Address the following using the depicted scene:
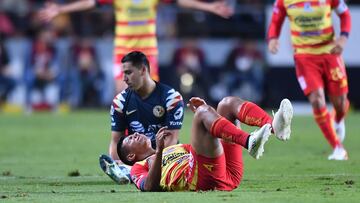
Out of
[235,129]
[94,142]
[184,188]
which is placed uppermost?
[235,129]

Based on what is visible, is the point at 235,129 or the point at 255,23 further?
the point at 255,23

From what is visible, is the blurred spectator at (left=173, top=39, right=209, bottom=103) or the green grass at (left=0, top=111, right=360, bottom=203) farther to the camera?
the blurred spectator at (left=173, top=39, right=209, bottom=103)

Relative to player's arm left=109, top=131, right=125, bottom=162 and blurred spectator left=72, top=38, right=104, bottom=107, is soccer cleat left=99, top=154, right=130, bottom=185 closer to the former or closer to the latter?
player's arm left=109, top=131, right=125, bottom=162

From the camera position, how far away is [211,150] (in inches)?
378

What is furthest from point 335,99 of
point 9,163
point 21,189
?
point 21,189

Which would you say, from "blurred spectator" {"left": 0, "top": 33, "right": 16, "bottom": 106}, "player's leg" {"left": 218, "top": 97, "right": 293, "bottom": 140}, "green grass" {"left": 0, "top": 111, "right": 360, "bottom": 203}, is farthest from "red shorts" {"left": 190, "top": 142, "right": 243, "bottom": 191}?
"blurred spectator" {"left": 0, "top": 33, "right": 16, "bottom": 106}

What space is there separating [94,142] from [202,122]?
8459 mm

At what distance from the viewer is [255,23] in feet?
85.5

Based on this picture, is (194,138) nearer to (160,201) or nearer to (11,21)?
(160,201)

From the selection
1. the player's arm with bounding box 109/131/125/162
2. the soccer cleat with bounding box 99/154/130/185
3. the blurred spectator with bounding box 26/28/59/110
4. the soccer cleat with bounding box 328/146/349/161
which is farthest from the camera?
the blurred spectator with bounding box 26/28/59/110

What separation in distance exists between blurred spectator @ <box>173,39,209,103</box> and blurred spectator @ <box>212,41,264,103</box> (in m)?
0.34

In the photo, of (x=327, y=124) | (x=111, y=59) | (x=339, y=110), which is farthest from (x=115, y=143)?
(x=111, y=59)

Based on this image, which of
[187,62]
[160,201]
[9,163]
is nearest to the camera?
[160,201]

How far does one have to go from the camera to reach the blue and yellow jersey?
11438 mm
